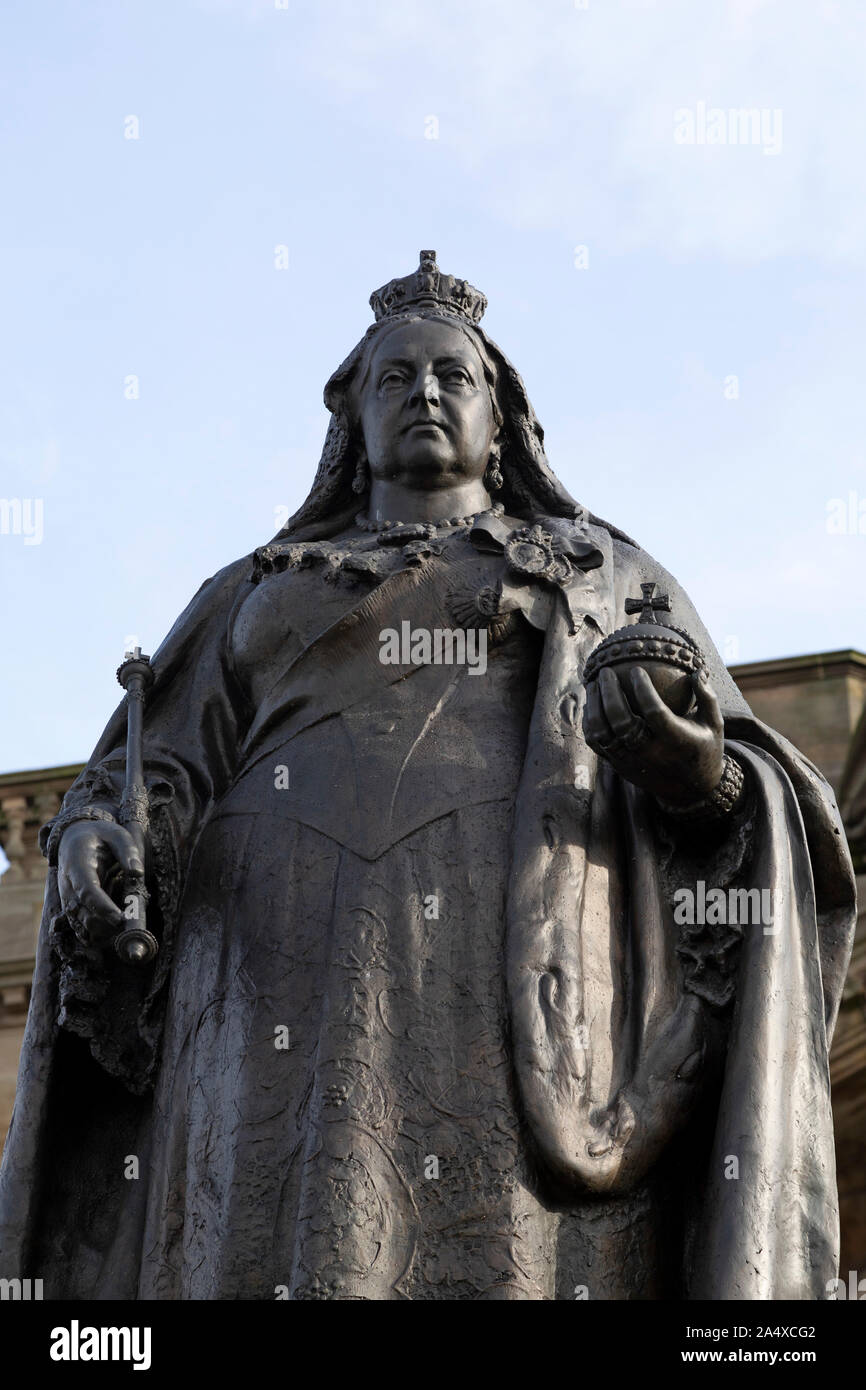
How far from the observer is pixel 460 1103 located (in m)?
9.14

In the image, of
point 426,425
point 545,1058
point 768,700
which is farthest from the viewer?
point 768,700

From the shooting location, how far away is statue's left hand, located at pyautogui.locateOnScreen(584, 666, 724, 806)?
9.27 meters

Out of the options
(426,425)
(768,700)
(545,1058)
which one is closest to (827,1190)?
(545,1058)

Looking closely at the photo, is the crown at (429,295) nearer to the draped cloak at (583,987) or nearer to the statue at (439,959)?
the statue at (439,959)

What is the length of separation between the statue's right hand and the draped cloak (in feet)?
0.65

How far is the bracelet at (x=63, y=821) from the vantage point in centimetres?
1005

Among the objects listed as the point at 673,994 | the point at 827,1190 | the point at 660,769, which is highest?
the point at 660,769

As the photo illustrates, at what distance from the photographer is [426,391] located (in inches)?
429

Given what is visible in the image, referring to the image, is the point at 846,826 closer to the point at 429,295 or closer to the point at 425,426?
the point at 429,295

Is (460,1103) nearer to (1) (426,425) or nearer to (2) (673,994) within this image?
(2) (673,994)

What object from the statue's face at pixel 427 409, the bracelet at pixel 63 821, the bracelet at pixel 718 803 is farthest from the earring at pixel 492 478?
the bracelet at pixel 63 821

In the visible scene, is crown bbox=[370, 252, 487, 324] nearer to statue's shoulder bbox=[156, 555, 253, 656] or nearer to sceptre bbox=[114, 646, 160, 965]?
statue's shoulder bbox=[156, 555, 253, 656]

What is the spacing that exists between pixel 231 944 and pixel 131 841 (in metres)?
0.50

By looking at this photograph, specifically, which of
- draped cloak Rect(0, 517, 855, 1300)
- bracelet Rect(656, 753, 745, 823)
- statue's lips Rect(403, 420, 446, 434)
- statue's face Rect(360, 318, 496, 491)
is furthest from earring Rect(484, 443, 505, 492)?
bracelet Rect(656, 753, 745, 823)
